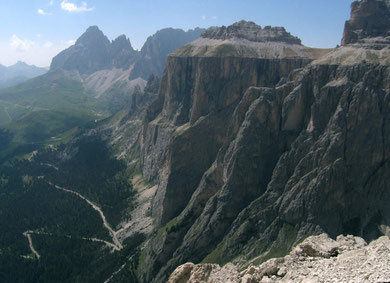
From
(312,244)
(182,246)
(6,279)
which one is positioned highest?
(312,244)

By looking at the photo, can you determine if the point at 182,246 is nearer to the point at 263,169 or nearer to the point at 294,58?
the point at 263,169

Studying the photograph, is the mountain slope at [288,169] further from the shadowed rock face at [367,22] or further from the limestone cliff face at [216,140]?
the shadowed rock face at [367,22]

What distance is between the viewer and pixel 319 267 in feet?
104

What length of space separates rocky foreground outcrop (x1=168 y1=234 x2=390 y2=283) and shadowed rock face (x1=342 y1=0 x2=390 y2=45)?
103 meters

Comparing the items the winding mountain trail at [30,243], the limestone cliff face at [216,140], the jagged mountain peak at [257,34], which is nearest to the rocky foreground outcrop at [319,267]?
the limestone cliff face at [216,140]

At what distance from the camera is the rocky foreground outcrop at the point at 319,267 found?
28234mm

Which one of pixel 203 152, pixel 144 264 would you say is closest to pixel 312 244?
pixel 144 264

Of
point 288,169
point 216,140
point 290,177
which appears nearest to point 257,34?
point 216,140

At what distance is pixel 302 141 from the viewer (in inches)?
3819

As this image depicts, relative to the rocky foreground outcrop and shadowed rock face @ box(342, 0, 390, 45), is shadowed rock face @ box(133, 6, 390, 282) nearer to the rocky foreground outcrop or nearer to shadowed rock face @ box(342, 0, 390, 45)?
shadowed rock face @ box(342, 0, 390, 45)

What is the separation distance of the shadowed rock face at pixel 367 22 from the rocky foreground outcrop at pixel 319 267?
339 ft

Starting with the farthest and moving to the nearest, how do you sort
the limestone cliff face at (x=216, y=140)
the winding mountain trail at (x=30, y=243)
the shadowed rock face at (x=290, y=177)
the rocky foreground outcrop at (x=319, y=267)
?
the winding mountain trail at (x=30, y=243) → the limestone cliff face at (x=216, y=140) → the shadowed rock face at (x=290, y=177) → the rocky foreground outcrop at (x=319, y=267)

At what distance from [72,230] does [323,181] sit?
125031mm

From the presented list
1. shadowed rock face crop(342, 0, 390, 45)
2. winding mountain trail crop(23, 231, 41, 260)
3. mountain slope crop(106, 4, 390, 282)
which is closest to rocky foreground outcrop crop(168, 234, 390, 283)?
mountain slope crop(106, 4, 390, 282)
